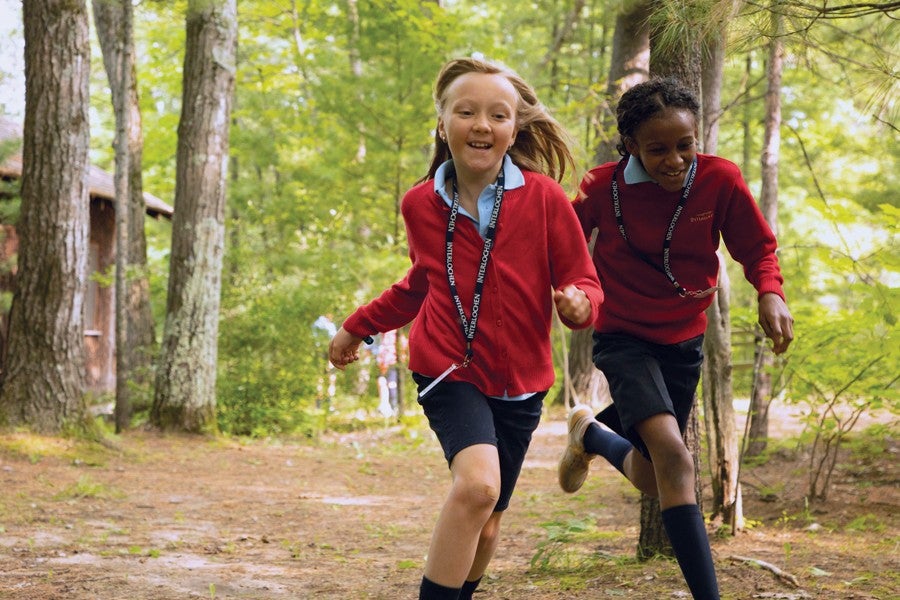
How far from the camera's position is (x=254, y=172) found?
99.3 ft

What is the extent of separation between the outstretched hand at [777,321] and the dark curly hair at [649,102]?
81 centimetres

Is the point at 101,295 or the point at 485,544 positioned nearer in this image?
the point at 485,544

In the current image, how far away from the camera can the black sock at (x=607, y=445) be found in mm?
4133

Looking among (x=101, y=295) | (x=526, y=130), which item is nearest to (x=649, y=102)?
(x=526, y=130)

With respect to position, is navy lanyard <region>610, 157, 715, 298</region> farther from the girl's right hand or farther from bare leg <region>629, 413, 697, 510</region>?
the girl's right hand

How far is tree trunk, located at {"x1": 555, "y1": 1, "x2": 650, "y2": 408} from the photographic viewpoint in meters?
10.5

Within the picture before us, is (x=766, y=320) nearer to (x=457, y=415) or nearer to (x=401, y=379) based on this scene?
(x=457, y=415)

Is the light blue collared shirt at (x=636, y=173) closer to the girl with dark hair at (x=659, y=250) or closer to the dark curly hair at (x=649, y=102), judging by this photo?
the girl with dark hair at (x=659, y=250)

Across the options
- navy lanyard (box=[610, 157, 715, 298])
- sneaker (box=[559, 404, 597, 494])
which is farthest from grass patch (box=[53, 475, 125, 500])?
navy lanyard (box=[610, 157, 715, 298])

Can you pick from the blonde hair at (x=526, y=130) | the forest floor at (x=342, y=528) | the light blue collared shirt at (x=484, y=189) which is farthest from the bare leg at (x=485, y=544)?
the blonde hair at (x=526, y=130)

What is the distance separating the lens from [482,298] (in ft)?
10.4

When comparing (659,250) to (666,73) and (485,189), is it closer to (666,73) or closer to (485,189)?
(485,189)

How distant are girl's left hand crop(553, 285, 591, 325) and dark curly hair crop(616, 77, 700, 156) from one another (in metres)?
1.00

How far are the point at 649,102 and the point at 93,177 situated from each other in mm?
16566
